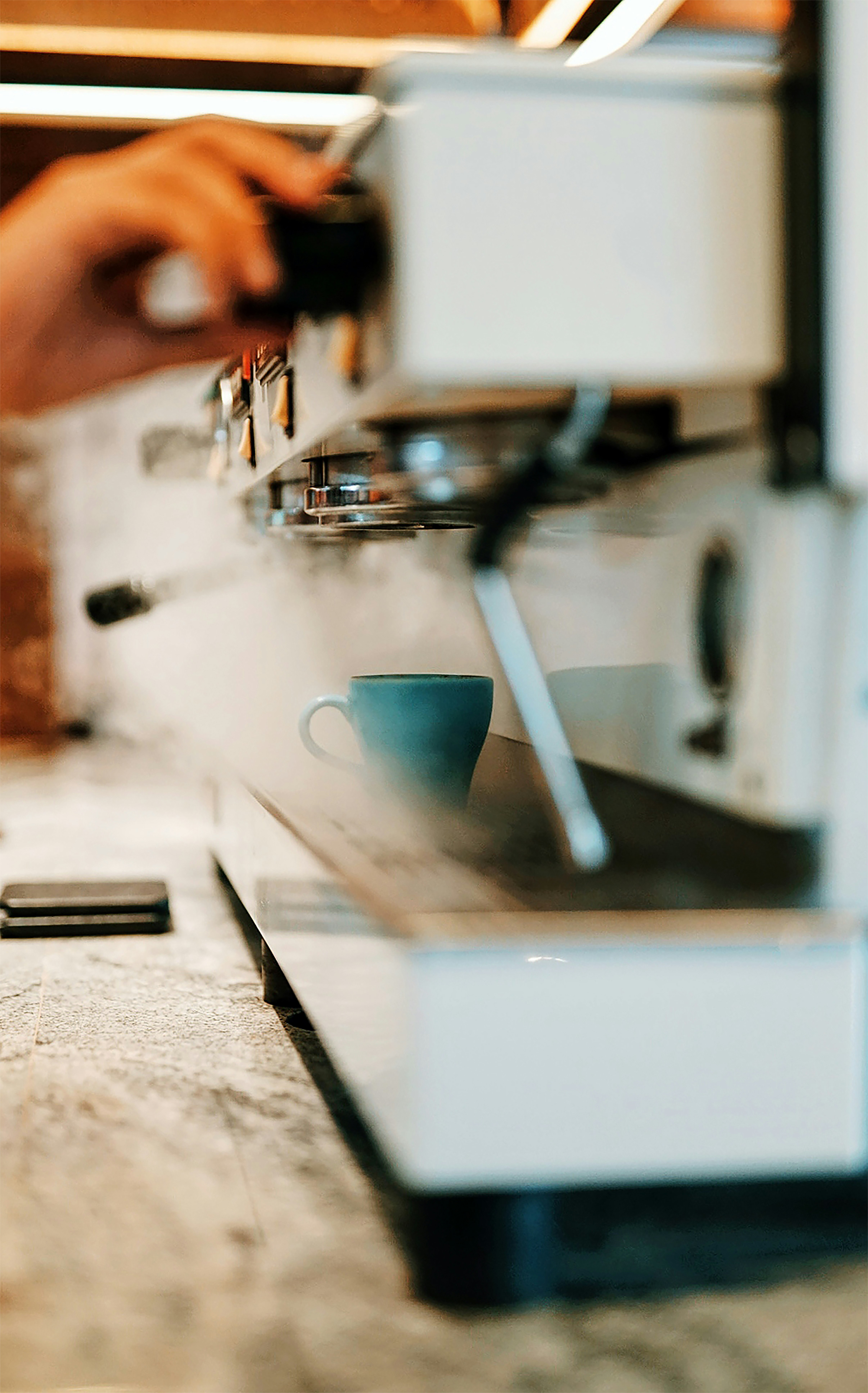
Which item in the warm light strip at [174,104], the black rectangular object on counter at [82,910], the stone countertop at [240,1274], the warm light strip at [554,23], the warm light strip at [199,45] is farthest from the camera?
the warm light strip at [174,104]

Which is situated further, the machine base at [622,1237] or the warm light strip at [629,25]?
the warm light strip at [629,25]

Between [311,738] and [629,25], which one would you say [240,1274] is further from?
[629,25]

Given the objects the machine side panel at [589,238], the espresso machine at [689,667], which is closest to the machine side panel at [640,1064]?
the espresso machine at [689,667]

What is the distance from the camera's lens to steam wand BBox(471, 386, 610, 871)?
20.2 inches

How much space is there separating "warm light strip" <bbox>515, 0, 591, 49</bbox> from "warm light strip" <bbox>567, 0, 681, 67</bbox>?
2 centimetres

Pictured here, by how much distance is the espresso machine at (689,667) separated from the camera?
482 millimetres

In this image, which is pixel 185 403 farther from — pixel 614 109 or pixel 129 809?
pixel 614 109

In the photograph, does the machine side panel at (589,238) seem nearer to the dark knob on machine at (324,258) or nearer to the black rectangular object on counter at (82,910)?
the dark knob on machine at (324,258)

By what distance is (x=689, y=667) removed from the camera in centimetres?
63

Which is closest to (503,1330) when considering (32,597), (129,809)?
(129,809)

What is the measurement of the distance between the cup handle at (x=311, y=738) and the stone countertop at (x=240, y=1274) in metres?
0.16

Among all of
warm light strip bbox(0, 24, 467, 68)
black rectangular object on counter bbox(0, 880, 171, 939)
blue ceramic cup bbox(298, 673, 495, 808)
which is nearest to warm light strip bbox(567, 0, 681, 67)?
blue ceramic cup bbox(298, 673, 495, 808)

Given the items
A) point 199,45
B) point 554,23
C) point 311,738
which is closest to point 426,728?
point 311,738

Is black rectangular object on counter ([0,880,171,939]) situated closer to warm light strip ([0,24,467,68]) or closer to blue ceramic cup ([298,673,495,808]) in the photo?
blue ceramic cup ([298,673,495,808])
